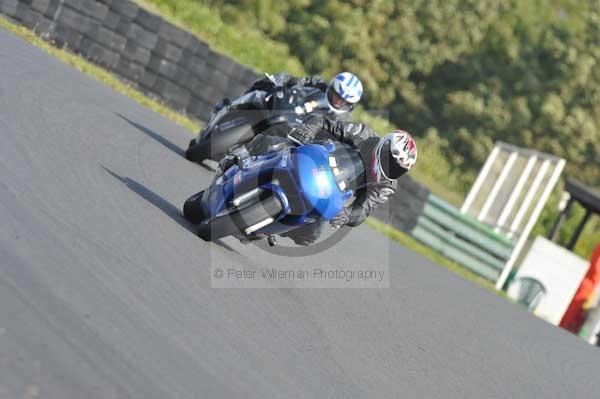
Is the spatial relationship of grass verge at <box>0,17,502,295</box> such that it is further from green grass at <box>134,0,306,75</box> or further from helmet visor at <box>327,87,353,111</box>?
helmet visor at <box>327,87,353,111</box>

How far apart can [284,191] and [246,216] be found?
1.04 feet

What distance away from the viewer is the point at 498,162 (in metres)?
21.2

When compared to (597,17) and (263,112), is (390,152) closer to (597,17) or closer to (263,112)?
(263,112)

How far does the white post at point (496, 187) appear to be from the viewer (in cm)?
2061

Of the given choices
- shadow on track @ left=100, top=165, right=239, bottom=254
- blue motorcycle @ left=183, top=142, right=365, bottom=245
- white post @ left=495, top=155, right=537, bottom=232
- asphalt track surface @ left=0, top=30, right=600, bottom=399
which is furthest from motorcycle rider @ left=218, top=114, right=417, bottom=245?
white post @ left=495, top=155, right=537, bottom=232

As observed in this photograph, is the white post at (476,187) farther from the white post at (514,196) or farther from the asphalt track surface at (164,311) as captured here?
the asphalt track surface at (164,311)

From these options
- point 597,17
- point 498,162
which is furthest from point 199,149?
point 597,17

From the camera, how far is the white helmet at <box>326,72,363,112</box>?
11.3 meters

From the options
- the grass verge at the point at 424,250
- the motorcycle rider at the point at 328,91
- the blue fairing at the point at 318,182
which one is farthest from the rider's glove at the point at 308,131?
the grass verge at the point at 424,250

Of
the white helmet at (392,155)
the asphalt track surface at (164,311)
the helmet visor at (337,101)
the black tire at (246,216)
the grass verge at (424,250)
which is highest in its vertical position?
the helmet visor at (337,101)

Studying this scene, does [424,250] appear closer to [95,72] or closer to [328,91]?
[95,72]

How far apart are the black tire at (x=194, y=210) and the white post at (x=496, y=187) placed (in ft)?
40.5

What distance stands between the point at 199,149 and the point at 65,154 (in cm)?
335

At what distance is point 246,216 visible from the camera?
26.3ft
